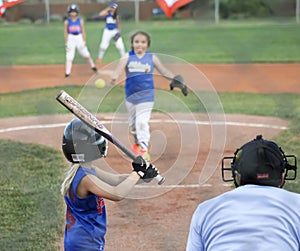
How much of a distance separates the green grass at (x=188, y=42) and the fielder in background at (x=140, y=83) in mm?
9817

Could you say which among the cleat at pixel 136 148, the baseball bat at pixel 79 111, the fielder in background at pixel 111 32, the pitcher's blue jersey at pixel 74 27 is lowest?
the fielder in background at pixel 111 32

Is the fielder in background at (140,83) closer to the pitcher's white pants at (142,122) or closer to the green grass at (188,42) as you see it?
the pitcher's white pants at (142,122)

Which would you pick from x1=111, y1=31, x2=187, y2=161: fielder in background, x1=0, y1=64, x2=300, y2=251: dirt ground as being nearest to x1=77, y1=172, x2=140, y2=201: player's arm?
x1=0, y1=64, x2=300, y2=251: dirt ground

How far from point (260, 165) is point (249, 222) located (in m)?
0.23

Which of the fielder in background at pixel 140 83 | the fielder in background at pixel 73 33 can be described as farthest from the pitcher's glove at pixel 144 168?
the fielder in background at pixel 73 33

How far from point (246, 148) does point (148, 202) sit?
13.1ft

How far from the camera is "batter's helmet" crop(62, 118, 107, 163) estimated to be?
3771mm

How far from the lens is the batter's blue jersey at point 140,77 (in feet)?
25.2

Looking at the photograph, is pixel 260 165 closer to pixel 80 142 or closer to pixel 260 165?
pixel 260 165

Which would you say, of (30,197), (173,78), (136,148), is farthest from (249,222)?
(136,148)

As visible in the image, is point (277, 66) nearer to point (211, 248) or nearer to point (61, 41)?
point (61, 41)

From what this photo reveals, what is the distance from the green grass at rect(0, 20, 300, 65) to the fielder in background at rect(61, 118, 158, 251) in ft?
45.2

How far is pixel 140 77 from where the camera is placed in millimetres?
7809

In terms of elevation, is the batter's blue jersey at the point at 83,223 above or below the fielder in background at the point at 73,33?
above
